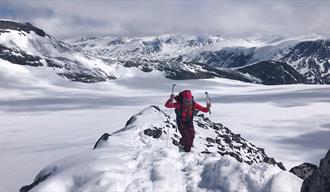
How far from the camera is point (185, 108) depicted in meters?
17.2

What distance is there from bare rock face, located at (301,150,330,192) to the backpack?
21.7 ft

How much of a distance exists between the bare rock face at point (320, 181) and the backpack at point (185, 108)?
6608 millimetres

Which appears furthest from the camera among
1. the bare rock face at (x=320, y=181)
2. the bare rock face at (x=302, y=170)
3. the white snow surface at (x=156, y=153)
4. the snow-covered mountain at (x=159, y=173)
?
the bare rock face at (x=302, y=170)

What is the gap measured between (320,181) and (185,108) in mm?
7184

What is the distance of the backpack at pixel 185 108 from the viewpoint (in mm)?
17141

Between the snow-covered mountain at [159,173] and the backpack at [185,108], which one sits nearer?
the snow-covered mountain at [159,173]

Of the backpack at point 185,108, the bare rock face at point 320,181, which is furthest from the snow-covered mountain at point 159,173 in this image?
the backpack at point 185,108

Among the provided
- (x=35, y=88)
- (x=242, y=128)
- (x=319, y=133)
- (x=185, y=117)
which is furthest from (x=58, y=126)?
(x=35, y=88)

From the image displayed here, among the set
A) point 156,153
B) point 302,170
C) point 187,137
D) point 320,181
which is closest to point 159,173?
point 156,153

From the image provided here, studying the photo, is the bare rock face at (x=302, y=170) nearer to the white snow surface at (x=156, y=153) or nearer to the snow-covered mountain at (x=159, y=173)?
the white snow surface at (x=156, y=153)

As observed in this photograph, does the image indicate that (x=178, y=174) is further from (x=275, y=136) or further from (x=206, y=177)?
(x=275, y=136)

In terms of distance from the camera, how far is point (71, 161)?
48.6 ft

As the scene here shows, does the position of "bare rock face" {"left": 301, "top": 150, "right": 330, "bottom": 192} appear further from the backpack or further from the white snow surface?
the backpack

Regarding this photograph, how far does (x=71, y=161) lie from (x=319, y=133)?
70.2 metres
